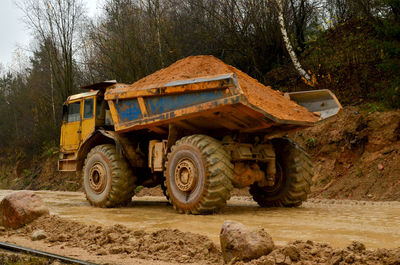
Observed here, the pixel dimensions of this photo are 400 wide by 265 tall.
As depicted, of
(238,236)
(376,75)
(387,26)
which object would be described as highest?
(387,26)

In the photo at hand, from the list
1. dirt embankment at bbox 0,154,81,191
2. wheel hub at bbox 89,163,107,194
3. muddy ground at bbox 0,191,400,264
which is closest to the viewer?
muddy ground at bbox 0,191,400,264

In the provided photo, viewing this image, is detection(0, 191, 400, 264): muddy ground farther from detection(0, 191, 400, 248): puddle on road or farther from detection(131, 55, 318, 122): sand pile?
detection(131, 55, 318, 122): sand pile

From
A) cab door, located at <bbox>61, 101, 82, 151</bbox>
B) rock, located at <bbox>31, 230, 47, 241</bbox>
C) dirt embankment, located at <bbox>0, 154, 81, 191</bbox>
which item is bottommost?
dirt embankment, located at <bbox>0, 154, 81, 191</bbox>

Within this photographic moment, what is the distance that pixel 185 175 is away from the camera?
24.4 feet

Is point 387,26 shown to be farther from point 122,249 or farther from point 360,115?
point 122,249

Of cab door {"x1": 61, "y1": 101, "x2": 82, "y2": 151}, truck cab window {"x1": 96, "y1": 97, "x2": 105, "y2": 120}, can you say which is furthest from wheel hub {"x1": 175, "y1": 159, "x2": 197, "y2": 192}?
cab door {"x1": 61, "y1": 101, "x2": 82, "y2": 151}

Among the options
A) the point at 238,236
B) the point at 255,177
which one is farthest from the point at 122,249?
the point at 255,177

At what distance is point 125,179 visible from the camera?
9094mm

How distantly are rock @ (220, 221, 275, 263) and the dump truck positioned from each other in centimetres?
282

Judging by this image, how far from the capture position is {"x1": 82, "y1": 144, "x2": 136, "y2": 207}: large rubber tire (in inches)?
355

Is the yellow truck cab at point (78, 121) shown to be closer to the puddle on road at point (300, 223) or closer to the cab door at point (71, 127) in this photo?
the cab door at point (71, 127)

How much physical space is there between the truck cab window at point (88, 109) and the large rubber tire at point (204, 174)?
3503mm

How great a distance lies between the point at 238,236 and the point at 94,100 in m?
7.05

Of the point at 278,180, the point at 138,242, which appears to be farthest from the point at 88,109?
the point at 138,242
